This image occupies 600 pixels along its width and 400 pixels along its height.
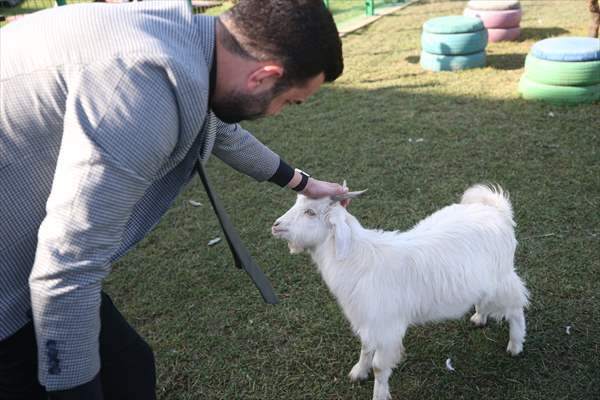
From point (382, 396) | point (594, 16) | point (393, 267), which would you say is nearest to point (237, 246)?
point (393, 267)

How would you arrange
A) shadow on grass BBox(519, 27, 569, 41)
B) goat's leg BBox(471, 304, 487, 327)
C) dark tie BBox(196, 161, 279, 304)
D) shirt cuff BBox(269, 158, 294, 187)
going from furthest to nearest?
shadow on grass BBox(519, 27, 569, 41)
goat's leg BBox(471, 304, 487, 327)
shirt cuff BBox(269, 158, 294, 187)
dark tie BBox(196, 161, 279, 304)

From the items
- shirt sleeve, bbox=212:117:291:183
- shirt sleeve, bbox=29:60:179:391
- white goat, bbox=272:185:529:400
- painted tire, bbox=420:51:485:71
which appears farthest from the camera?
painted tire, bbox=420:51:485:71

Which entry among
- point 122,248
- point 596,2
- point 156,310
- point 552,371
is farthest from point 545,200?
point 596,2

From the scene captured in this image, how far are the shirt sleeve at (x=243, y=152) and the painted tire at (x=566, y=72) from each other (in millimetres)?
4909

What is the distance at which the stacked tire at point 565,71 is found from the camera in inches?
224

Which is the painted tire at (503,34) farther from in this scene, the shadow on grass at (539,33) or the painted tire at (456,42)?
the painted tire at (456,42)

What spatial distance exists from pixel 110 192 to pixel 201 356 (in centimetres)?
223

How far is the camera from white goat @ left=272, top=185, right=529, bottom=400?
2.53 meters

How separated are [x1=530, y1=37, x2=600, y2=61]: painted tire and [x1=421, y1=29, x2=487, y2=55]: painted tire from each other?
4.29 ft

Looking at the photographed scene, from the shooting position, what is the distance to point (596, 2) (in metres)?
6.89

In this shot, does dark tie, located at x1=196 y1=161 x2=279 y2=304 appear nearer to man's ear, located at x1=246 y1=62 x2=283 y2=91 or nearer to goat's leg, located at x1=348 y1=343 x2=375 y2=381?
man's ear, located at x1=246 y1=62 x2=283 y2=91

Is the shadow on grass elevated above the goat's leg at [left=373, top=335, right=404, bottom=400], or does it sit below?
below

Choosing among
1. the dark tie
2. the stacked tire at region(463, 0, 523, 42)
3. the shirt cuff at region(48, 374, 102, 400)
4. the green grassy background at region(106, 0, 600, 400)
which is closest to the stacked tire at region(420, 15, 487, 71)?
the green grassy background at region(106, 0, 600, 400)

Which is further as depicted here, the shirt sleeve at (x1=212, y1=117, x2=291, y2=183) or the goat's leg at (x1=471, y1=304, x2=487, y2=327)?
the goat's leg at (x1=471, y1=304, x2=487, y2=327)
